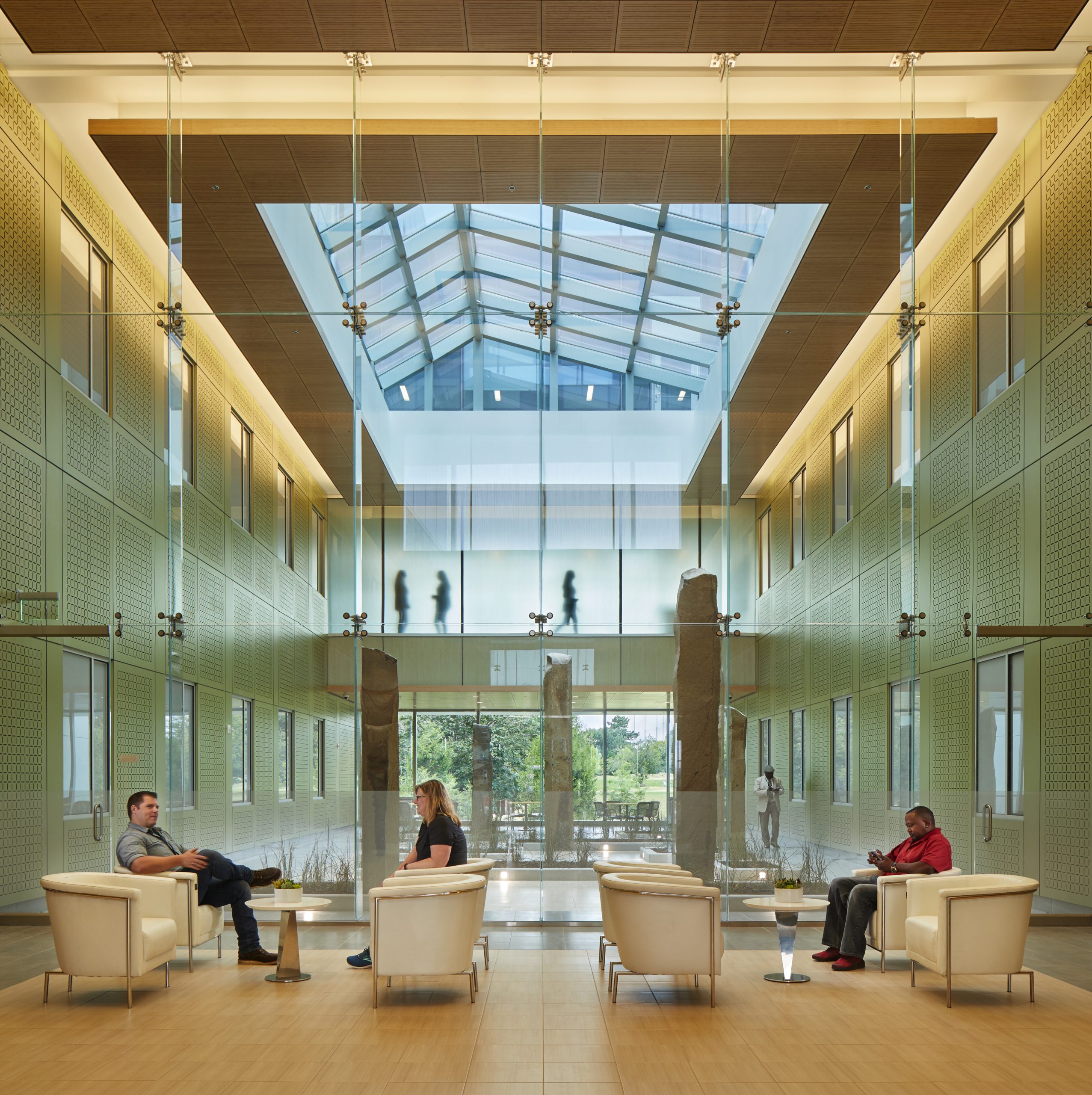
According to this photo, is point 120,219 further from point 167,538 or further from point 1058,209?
point 1058,209

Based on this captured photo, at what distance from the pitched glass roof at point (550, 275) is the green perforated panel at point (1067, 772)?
4.02m

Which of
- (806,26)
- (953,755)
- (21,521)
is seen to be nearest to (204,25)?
(21,521)

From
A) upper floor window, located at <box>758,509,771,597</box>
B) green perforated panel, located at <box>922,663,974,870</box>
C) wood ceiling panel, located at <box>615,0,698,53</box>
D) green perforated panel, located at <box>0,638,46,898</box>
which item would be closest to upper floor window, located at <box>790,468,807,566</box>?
upper floor window, located at <box>758,509,771,597</box>

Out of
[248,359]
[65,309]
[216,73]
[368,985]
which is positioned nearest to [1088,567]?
[368,985]

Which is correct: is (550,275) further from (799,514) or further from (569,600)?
(799,514)

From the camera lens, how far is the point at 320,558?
991cm

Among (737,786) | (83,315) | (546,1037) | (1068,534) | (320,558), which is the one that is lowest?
(546,1037)

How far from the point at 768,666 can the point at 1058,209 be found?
4.70 m

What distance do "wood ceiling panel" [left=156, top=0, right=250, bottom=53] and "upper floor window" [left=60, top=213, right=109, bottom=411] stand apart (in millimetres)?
2344

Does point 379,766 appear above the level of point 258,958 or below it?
above

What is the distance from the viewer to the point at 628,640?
Answer: 388 inches

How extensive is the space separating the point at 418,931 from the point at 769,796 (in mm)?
3865

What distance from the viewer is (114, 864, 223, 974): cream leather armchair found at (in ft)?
25.6

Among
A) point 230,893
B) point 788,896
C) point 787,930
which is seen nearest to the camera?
point 788,896
